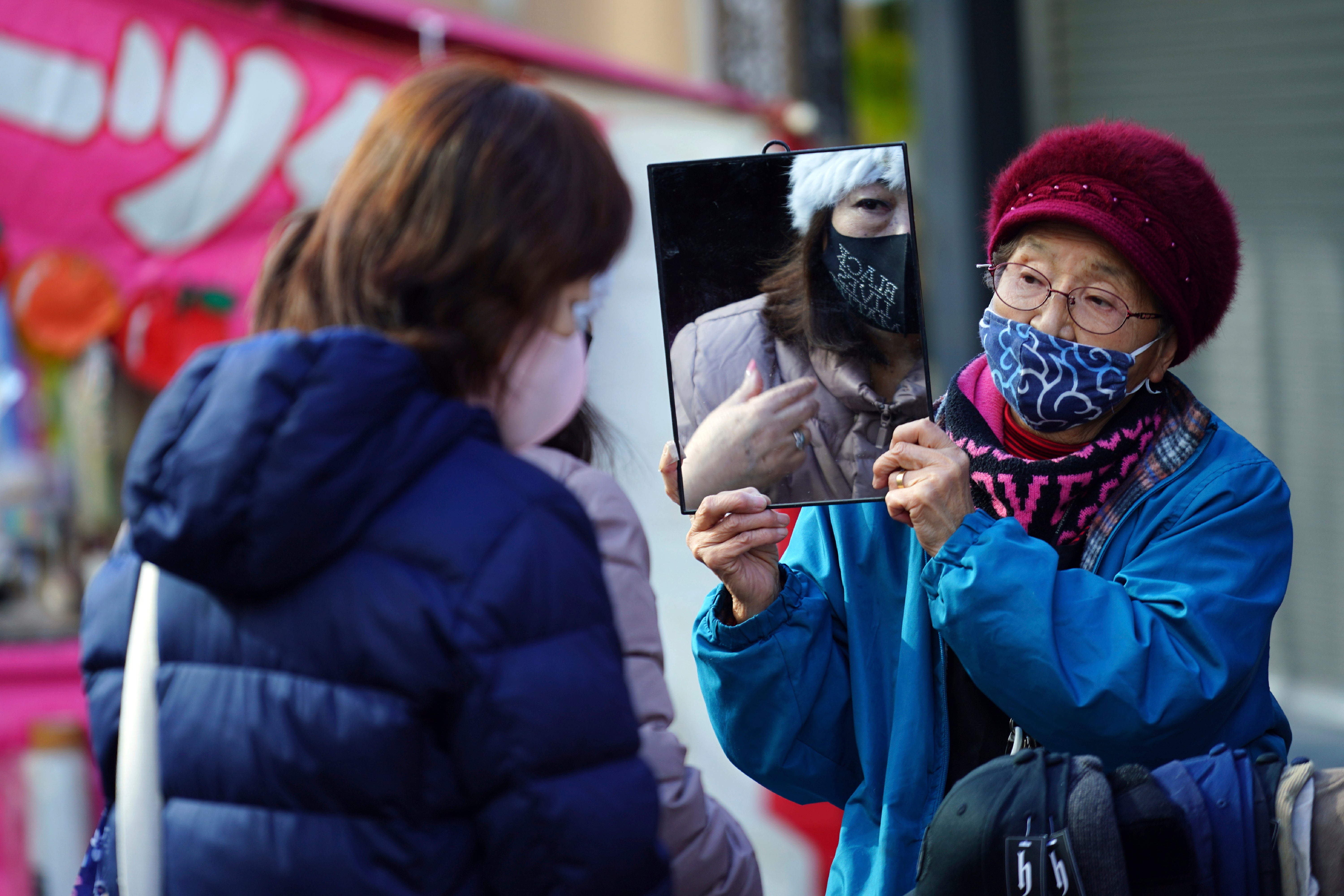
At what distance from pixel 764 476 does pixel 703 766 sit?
7.56 ft

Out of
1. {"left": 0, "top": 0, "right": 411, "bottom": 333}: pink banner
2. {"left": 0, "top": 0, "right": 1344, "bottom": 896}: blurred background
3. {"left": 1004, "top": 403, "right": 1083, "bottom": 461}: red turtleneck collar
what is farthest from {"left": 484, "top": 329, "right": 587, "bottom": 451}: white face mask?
{"left": 0, "top": 0, "right": 411, "bottom": 333}: pink banner

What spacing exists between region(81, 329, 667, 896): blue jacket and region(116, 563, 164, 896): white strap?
4cm

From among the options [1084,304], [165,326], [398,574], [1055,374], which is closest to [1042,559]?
[1055,374]

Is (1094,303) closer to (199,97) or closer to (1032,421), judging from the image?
(1032,421)

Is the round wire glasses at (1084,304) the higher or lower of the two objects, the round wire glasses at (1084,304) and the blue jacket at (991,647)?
the higher

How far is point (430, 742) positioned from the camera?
3.94 feet

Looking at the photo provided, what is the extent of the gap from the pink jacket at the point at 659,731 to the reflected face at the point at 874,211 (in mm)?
456

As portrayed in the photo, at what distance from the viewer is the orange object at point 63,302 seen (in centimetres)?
368

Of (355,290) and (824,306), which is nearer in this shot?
(355,290)

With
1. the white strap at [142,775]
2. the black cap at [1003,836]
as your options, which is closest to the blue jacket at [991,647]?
the black cap at [1003,836]

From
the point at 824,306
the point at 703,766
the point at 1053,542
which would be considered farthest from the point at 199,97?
the point at 1053,542

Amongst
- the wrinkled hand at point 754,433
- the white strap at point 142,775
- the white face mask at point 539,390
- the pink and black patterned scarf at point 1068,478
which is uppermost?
the white face mask at point 539,390

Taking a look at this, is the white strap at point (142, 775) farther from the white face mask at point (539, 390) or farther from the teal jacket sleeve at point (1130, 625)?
the teal jacket sleeve at point (1130, 625)

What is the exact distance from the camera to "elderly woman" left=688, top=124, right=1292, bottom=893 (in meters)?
1.50
